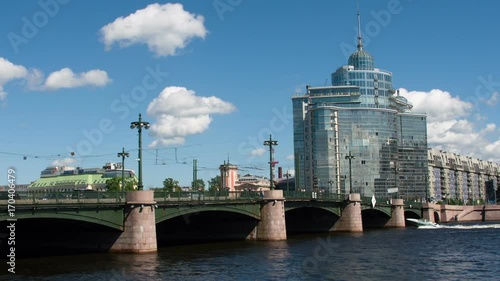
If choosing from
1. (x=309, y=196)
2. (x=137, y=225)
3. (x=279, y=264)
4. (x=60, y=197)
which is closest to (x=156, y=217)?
(x=137, y=225)

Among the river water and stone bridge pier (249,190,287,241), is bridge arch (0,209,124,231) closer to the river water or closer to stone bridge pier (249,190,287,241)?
the river water

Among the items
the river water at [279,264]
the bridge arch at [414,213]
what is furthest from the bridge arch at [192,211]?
the bridge arch at [414,213]

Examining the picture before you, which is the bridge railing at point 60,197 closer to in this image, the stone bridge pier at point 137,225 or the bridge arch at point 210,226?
the stone bridge pier at point 137,225

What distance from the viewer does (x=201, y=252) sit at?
53.2 metres

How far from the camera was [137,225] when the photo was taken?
47.7m

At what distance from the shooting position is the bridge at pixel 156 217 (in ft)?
142

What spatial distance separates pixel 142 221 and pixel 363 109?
156m

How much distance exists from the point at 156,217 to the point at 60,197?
9.53 metres

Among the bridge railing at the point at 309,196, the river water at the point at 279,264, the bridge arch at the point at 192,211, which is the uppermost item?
the bridge railing at the point at 309,196

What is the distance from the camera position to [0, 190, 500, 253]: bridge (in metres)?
43.4

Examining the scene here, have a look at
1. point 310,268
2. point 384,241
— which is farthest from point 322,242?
point 310,268

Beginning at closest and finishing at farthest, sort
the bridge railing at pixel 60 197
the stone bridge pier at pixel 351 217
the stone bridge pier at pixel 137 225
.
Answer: the bridge railing at pixel 60 197, the stone bridge pier at pixel 137 225, the stone bridge pier at pixel 351 217

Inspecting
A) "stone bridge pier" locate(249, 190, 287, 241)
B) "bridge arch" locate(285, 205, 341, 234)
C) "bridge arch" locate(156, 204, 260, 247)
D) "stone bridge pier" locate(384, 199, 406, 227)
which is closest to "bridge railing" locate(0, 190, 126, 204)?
"bridge arch" locate(156, 204, 260, 247)

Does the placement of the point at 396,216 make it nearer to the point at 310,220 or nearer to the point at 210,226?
the point at 310,220
